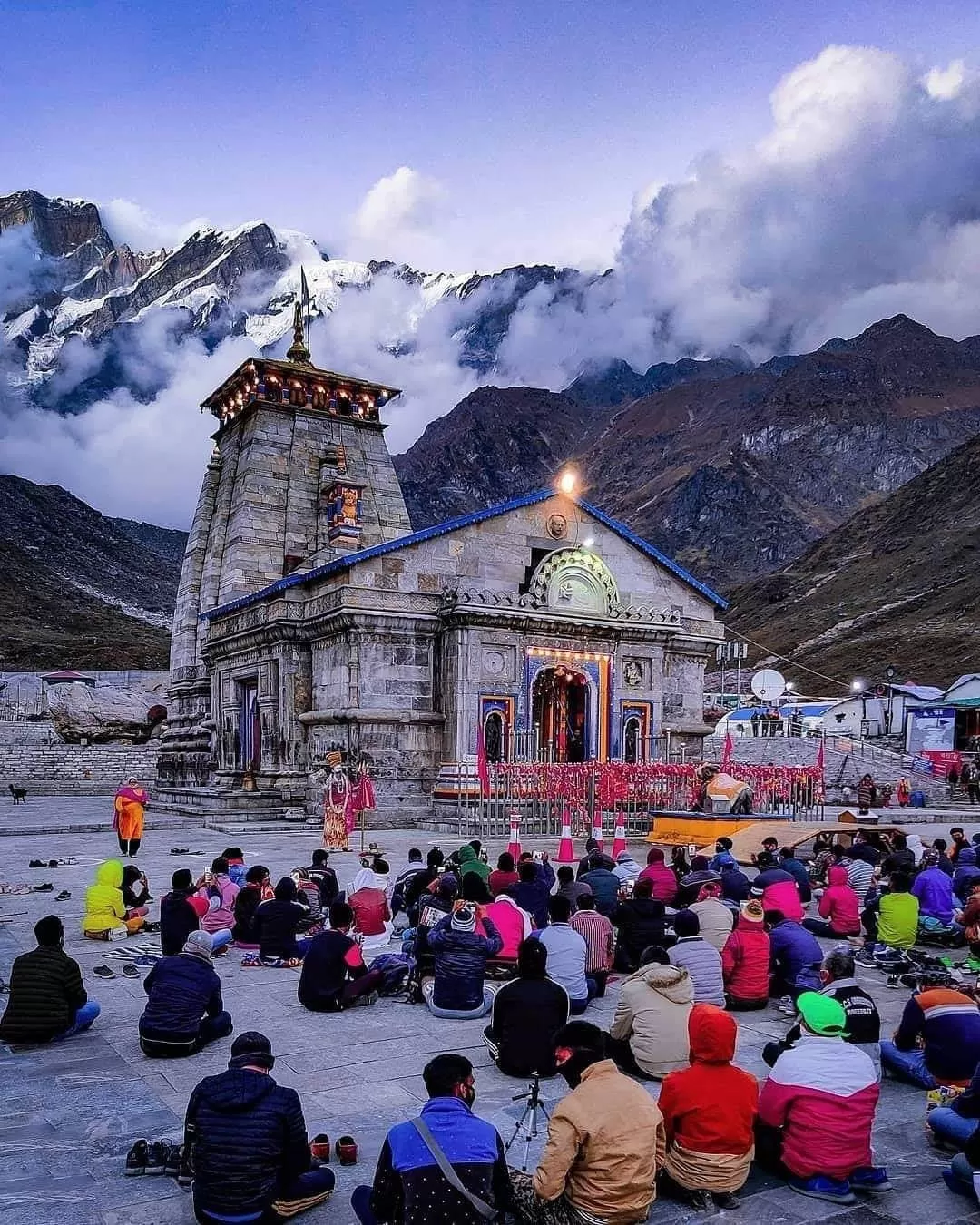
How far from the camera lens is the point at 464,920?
8.42m

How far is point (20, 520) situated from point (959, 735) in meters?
108

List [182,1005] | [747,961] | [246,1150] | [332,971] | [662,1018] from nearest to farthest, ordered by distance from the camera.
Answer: [246,1150], [662,1018], [182,1005], [332,971], [747,961]

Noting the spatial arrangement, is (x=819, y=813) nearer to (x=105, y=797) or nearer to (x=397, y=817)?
(x=397, y=817)

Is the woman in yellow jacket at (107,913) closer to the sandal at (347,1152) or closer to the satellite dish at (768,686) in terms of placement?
the sandal at (347,1152)

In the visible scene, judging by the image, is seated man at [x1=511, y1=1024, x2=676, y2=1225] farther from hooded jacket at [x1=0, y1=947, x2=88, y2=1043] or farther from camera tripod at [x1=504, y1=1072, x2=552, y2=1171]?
hooded jacket at [x1=0, y1=947, x2=88, y2=1043]

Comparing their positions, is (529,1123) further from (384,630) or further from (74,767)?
(74,767)

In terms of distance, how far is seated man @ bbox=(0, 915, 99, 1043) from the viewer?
24.1 ft

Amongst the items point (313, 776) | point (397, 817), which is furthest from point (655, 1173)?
point (313, 776)

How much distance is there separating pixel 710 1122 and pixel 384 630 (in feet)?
65.9

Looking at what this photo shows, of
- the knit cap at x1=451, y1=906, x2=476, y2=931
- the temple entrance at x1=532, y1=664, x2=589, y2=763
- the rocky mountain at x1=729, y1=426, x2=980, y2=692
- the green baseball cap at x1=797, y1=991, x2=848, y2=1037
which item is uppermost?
the rocky mountain at x1=729, y1=426, x2=980, y2=692

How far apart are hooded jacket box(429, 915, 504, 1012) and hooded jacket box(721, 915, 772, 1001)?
7.26 feet

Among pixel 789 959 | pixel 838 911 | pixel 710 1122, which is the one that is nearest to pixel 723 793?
pixel 838 911

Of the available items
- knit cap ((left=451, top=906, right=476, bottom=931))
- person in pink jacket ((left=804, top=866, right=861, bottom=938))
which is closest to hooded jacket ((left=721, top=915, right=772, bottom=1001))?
knit cap ((left=451, top=906, right=476, bottom=931))

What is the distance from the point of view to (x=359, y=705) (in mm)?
24359
